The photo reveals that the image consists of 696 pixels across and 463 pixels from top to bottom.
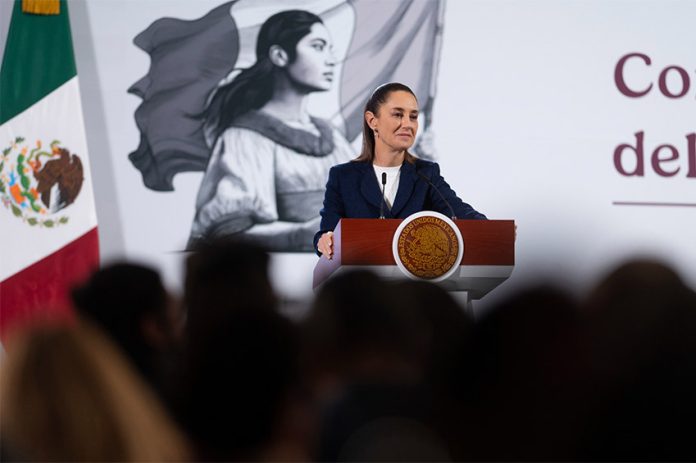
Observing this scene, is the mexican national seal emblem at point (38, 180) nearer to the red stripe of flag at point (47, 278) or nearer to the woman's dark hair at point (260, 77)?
the red stripe of flag at point (47, 278)

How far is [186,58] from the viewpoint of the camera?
20.8ft

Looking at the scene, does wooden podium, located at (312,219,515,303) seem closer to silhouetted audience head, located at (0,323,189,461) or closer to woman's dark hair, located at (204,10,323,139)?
silhouetted audience head, located at (0,323,189,461)

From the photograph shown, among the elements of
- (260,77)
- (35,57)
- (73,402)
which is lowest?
(73,402)

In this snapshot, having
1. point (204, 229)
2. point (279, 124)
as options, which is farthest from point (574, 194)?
point (204, 229)

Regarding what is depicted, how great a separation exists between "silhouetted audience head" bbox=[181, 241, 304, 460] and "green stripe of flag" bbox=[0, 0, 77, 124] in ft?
16.6

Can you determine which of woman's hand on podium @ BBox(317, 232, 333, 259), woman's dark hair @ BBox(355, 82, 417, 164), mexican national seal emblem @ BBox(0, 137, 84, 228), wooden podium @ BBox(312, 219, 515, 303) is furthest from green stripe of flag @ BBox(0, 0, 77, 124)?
wooden podium @ BBox(312, 219, 515, 303)

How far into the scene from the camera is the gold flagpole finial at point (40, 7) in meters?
6.20

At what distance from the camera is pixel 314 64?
643 cm

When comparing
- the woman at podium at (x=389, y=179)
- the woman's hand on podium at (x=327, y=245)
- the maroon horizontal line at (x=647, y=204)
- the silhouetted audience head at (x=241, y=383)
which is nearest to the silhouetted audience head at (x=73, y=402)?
the silhouetted audience head at (x=241, y=383)

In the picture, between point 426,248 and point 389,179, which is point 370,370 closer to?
point 426,248

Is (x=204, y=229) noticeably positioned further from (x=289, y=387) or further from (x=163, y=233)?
(x=289, y=387)

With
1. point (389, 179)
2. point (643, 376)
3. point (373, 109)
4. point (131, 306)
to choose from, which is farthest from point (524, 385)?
point (373, 109)

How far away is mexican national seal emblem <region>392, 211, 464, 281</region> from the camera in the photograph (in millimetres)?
3467

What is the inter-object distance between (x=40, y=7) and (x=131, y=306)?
4.71 meters
